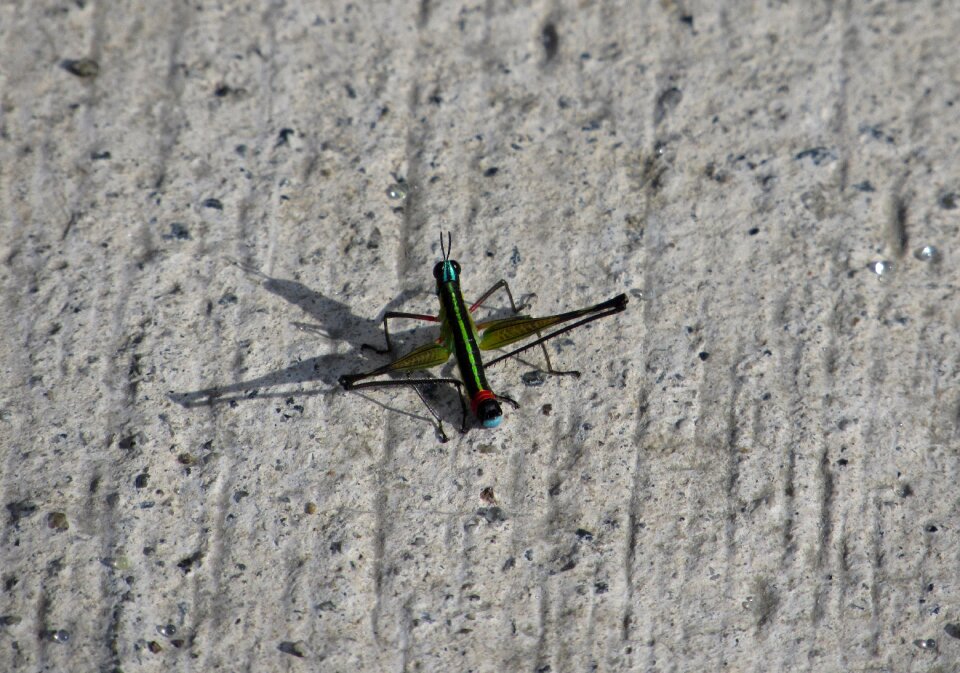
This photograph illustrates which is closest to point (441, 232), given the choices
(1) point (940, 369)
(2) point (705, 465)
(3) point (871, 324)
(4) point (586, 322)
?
(4) point (586, 322)

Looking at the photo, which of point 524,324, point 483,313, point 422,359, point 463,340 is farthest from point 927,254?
point 422,359

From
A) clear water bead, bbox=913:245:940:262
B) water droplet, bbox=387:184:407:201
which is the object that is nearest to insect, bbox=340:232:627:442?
water droplet, bbox=387:184:407:201

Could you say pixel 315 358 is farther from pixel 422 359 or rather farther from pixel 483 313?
pixel 483 313

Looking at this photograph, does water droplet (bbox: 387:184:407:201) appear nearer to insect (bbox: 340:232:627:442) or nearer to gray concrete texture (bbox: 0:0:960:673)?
gray concrete texture (bbox: 0:0:960:673)

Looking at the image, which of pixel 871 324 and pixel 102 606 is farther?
pixel 871 324

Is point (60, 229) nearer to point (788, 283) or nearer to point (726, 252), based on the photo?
point (726, 252)

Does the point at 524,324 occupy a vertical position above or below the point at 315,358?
above
